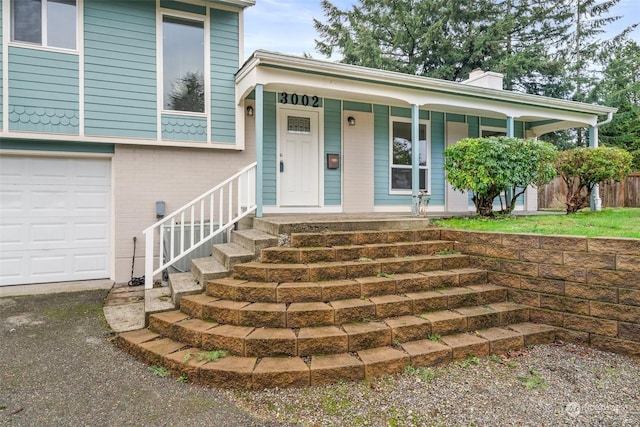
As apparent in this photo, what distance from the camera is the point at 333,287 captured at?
3.28 m

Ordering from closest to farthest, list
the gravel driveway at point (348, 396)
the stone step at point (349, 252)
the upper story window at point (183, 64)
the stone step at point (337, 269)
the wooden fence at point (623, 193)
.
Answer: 1. the gravel driveway at point (348, 396)
2. the stone step at point (337, 269)
3. the stone step at point (349, 252)
4. the upper story window at point (183, 64)
5. the wooden fence at point (623, 193)

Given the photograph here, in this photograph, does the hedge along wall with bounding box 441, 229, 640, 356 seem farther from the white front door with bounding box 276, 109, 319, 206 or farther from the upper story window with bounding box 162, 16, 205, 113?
the upper story window with bounding box 162, 16, 205, 113

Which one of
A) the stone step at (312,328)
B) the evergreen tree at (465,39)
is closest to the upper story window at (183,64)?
the stone step at (312,328)

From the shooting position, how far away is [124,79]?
216 inches

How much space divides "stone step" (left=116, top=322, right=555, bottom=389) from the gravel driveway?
0.07 m

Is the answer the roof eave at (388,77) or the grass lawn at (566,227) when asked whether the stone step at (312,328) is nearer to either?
the grass lawn at (566,227)

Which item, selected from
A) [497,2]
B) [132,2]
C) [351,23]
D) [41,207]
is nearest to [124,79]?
[132,2]

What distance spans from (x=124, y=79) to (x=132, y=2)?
1267mm

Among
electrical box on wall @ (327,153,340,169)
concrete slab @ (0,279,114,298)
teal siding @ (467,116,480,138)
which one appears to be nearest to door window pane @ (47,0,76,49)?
concrete slab @ (0,279,114,298)

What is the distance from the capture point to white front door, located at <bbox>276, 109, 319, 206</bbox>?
6559 mm

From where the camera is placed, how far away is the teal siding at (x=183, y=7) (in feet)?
18.7

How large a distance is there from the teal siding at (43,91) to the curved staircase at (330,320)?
3.80 metres

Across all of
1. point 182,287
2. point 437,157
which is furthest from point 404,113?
point 182,287

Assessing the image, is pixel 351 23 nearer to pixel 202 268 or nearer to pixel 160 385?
pixel 202 268
